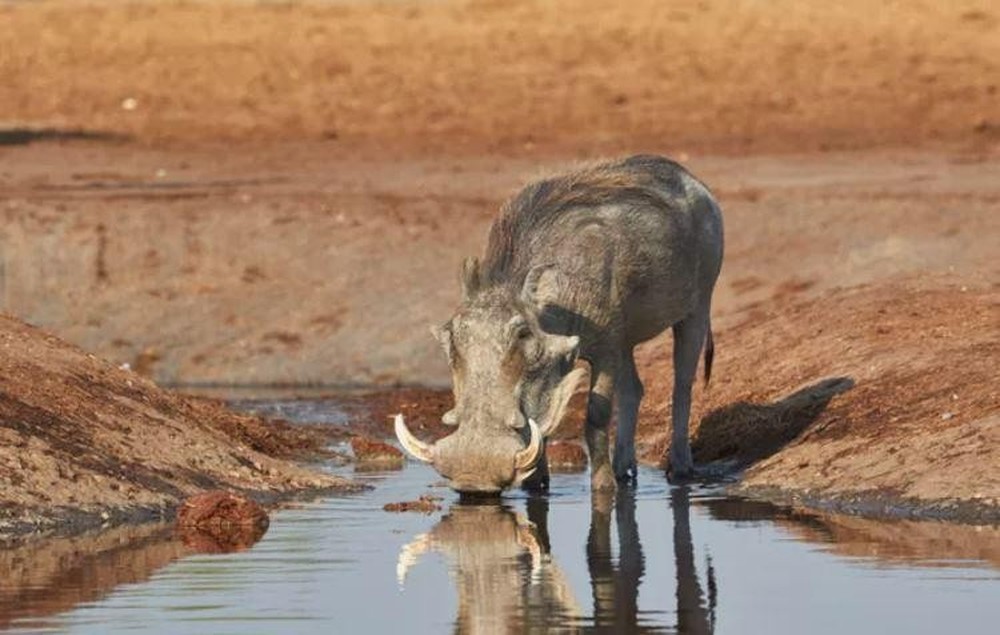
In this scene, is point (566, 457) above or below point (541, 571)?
above

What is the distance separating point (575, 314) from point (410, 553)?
8.02ft

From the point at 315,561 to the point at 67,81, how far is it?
975 inches

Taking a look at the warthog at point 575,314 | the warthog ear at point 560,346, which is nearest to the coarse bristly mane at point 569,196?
the warthog at point 575,314

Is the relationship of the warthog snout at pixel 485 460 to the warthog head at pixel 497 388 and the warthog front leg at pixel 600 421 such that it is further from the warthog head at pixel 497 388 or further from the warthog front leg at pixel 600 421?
the warthog front leg at pixel 600 421

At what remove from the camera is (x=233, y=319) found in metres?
24.7

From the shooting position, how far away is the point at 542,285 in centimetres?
1478

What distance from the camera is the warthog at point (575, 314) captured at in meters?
13.8

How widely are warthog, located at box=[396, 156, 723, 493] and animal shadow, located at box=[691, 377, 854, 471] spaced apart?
1.27 feet

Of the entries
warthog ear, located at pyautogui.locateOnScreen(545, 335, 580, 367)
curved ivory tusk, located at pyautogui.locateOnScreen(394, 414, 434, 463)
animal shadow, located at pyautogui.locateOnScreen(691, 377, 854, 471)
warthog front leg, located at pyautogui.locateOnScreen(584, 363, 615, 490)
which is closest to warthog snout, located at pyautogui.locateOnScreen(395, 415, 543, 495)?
A: curved ivory tusk, located at pyautogui.locateOnScreen(394, 414, 434, 463)

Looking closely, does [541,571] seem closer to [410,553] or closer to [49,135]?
[410,553]

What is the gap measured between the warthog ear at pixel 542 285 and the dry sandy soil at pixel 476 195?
1.55 meters

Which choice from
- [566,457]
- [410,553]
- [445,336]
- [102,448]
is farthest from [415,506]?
[566,457]

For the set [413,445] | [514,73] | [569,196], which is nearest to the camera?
[413,445]

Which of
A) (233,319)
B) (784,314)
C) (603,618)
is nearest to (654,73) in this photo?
(233,319)
